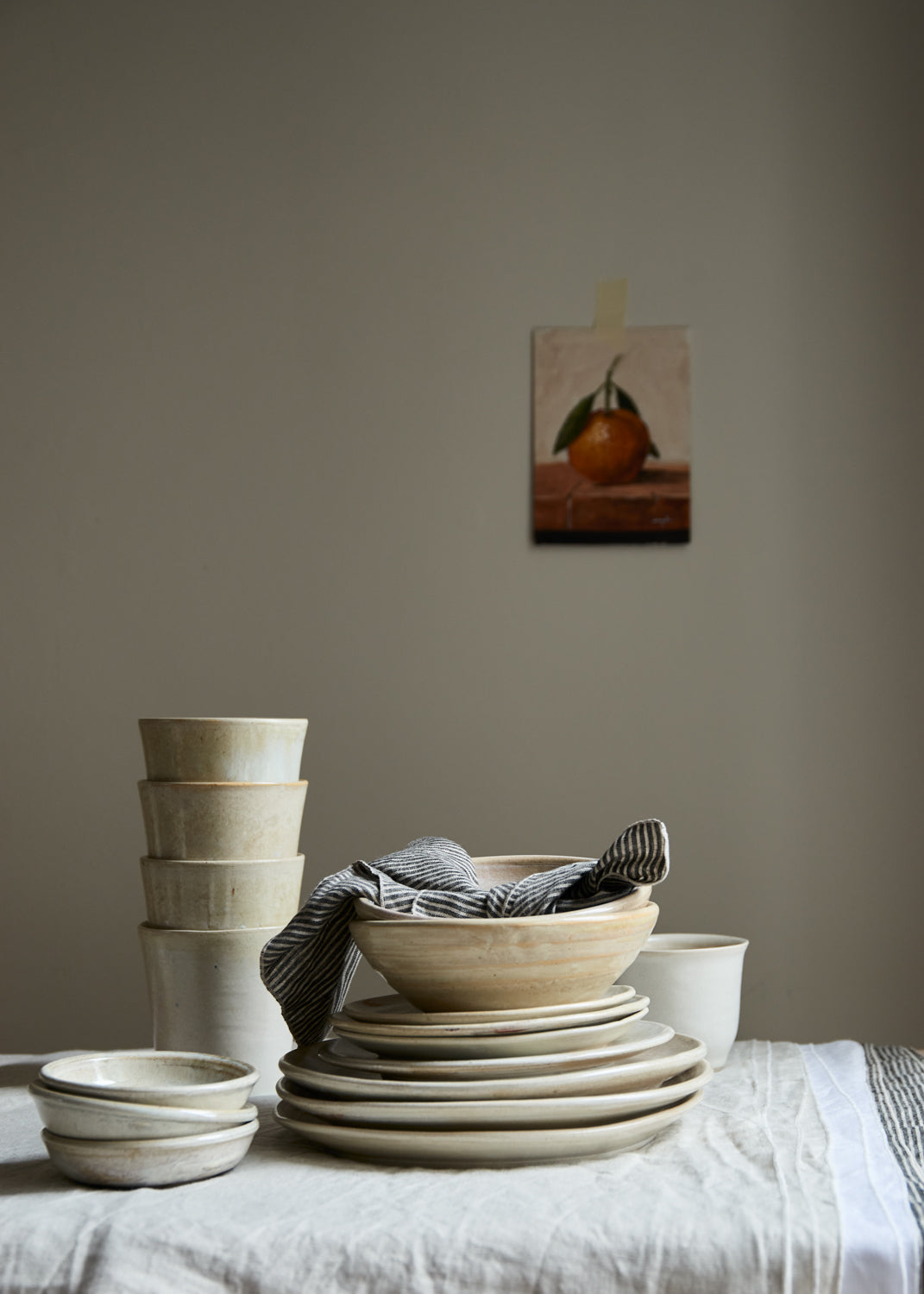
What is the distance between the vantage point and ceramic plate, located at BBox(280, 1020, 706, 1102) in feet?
2.16

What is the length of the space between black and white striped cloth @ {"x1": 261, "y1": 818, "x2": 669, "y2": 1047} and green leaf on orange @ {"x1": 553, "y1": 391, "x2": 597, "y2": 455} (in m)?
1.22

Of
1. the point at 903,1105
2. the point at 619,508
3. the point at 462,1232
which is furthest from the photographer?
the point at 619,508

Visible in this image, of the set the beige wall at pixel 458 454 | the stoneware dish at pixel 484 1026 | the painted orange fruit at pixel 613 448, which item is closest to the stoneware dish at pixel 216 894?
the stoneware dish at pixel 484 1026

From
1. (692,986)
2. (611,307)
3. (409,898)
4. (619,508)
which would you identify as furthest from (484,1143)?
(611,307)

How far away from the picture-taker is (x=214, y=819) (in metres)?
0.93

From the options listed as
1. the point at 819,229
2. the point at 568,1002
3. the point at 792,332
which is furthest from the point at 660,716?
the point at 568,1002

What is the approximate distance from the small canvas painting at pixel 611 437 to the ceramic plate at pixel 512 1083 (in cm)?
130

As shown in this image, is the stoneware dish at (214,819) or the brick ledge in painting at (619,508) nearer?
the stoneware dish at (214,819)

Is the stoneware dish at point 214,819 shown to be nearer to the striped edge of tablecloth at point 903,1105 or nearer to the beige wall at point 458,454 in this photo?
the striped edge of tablecloth at point 903,1105

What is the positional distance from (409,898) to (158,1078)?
→ 0.63ft

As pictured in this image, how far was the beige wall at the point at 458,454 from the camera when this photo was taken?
75.0 inches

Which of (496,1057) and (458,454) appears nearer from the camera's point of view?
(496,1057)

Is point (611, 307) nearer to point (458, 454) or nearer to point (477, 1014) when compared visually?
point (458, 454)

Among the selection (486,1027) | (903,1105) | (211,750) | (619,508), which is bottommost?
(903,1105)
